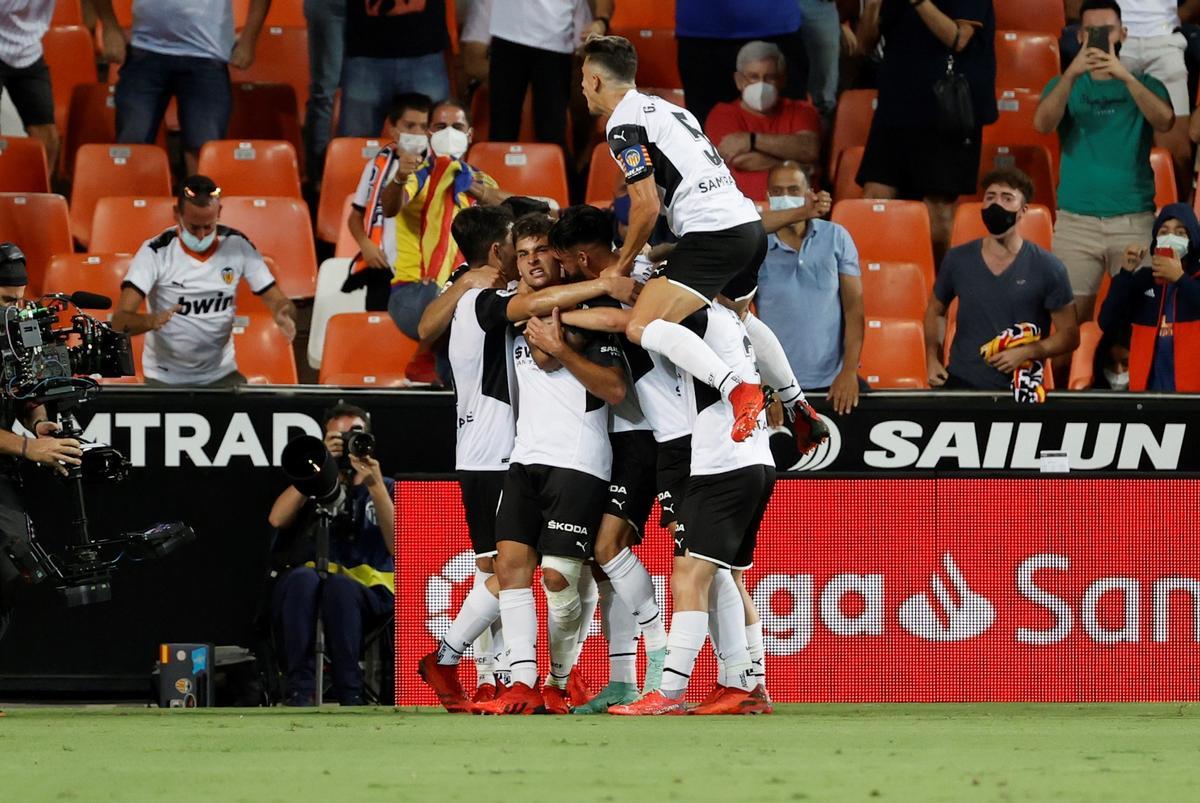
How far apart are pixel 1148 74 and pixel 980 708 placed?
5951 mm

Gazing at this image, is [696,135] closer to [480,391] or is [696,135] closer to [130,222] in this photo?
[480,391]

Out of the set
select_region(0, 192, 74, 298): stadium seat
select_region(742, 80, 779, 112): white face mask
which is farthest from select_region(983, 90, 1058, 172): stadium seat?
select_region(0, 192, 74, 298): stadium seat

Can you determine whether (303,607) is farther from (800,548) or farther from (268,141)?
(268,141)

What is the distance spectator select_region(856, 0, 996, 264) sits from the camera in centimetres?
1234

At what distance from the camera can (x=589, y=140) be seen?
46.5 ft

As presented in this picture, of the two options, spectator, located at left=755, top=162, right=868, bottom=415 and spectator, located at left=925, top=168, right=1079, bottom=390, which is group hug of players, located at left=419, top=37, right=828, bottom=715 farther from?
spectator, located at left=925, top=168, right=1079, bottom=390

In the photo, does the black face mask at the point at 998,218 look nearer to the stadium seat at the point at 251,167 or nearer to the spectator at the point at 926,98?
the spectator at the point at 926,98

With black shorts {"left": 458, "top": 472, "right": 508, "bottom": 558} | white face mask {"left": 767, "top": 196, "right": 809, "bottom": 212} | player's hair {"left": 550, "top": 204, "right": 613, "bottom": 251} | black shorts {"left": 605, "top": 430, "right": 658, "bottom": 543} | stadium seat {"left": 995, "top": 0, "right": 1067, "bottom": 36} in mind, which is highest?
stadium seat {"left": 995, "top": 0, "right": 1067, "bottom": 36}

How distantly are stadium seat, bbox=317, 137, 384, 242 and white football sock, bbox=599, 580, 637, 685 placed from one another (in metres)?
5.56

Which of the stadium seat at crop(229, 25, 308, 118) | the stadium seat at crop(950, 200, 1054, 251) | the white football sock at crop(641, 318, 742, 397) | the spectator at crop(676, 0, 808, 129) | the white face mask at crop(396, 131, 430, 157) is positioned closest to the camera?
the white football sock at crop(641, 318, 742, 397)

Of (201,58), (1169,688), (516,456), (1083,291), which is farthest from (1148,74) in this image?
(516,456)

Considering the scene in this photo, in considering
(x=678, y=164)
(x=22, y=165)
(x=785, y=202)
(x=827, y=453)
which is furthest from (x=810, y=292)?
(x=22, y=165)

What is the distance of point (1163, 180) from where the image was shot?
43.5ft

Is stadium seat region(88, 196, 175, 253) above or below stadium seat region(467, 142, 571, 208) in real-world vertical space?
below
